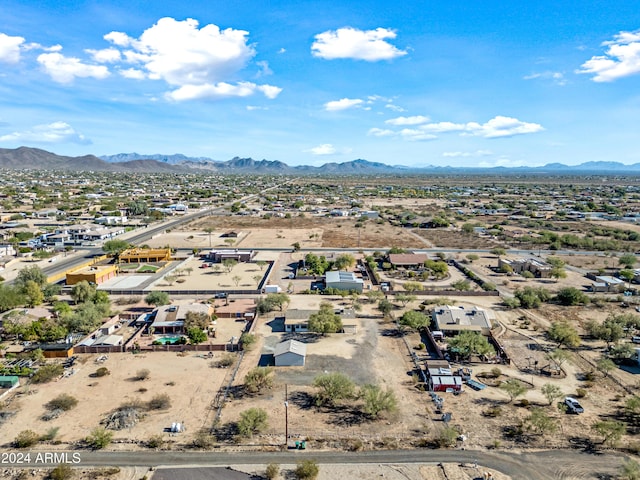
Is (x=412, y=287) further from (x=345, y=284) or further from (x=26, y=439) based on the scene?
(x=26, y=439)

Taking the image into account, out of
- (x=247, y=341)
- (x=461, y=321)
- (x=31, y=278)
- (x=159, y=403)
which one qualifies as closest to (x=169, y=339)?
(x=247, y=341)

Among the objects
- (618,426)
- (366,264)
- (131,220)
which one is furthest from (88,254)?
(618,426)

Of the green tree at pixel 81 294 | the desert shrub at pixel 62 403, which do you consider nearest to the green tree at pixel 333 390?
the desert shrub at pixel 62 403

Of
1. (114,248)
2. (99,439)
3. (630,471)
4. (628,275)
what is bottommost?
(99,439)

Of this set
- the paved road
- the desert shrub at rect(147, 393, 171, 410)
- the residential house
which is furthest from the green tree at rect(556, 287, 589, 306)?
the desert shrub at rect(147, 393, 171, 410)

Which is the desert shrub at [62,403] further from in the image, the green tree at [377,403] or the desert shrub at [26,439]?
the green tree at [377,403]

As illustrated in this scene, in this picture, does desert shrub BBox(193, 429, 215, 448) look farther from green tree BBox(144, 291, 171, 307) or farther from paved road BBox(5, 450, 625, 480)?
green tree BBox(144, 291, 171, 307)
